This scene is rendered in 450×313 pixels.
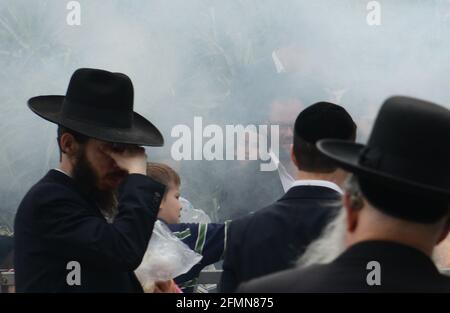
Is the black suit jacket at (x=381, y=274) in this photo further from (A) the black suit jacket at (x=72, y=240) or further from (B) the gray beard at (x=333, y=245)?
(A) the black suit jacket at (x=72, y=240)

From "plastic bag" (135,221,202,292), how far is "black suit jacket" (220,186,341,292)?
1.29ft

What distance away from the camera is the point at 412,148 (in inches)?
62.7

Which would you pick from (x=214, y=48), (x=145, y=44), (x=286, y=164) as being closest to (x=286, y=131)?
(x=286, y=164)

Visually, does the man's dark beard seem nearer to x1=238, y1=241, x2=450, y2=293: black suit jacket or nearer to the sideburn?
the sideburn

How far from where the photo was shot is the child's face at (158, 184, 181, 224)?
11.4 feet

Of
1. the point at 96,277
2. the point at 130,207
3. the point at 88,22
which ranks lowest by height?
the point at 96,277

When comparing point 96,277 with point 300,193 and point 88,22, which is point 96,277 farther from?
point 88,22

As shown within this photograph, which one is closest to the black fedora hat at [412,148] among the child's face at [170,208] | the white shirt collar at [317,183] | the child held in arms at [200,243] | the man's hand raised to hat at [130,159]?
the white shirt collar at [317,183]

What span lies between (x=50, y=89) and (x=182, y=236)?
2.09 m

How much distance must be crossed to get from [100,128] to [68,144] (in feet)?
0.37

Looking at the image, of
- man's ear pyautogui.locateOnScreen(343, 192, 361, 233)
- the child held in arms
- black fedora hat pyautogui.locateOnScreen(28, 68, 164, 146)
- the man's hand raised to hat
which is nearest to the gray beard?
man's ear pyautogui.locateOnScreen(343, 192, 361, 233)

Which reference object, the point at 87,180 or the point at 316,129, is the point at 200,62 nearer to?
the point at 316,129
